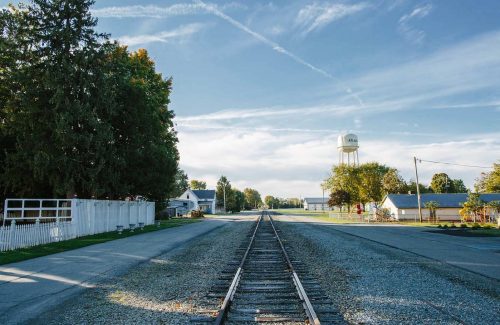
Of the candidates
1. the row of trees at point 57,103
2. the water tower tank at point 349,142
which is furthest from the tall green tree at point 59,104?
the water tower tank at point 349,142

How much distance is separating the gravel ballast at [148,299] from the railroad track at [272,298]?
0.43 meters

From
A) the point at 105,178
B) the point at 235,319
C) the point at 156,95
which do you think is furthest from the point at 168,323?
the point at 156,95

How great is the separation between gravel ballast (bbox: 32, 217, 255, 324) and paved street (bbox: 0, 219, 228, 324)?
0.47m

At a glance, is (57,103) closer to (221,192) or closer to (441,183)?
(221,192)

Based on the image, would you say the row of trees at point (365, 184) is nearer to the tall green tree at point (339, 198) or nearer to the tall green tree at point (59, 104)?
the tall green tree at point (339, 198)

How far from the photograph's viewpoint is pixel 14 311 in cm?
749

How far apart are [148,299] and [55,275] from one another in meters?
4.52

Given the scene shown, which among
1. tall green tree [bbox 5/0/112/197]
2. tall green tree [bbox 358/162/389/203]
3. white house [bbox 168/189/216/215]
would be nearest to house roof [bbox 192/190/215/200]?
white house [bbox 168/189/216/215]

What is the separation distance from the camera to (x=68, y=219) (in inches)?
1027

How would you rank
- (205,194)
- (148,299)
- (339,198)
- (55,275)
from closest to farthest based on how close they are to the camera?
(148,299)
(55,275)
(339,198)
(205,194)

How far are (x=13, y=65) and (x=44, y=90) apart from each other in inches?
155

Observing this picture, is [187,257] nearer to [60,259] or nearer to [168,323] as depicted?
[60,259]

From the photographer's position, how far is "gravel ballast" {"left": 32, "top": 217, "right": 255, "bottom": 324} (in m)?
7.02

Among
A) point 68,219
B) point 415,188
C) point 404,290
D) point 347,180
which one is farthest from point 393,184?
point 404,290
